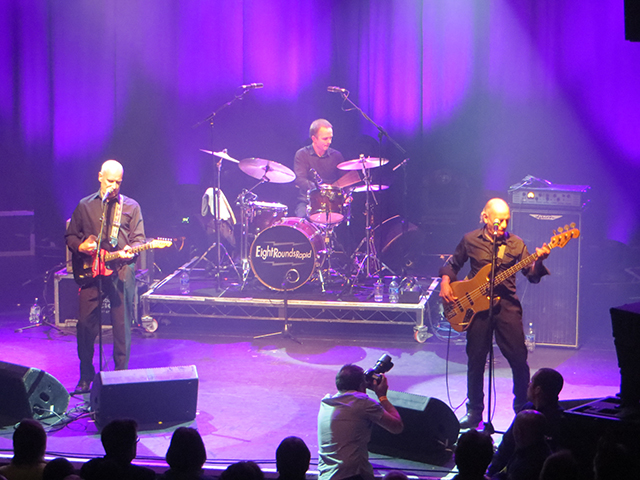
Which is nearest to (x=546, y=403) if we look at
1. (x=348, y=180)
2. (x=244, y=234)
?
(x=348, y=180)

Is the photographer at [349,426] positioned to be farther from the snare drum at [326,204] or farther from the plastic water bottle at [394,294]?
the snare drum at [326,204]

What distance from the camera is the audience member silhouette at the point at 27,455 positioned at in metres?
3.89

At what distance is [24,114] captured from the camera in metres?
12.4

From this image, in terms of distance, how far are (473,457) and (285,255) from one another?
6.06 metres

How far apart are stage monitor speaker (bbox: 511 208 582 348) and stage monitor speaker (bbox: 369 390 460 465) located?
368 cm

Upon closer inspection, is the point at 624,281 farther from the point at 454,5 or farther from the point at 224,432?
the point at 224,432

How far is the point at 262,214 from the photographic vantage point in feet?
34.0

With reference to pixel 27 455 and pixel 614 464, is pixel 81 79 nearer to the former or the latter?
pixel 27 455

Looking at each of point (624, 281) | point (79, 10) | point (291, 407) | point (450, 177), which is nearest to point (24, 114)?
point (79, 10)

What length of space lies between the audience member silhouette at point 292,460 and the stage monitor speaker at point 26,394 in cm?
330

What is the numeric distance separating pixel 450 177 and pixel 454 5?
255 cm

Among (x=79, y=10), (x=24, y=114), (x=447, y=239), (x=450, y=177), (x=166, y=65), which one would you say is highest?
(x=79, y=10)

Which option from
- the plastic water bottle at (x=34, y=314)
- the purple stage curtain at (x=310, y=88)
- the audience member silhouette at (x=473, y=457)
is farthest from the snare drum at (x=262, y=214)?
the audience member silhouette at (x=473, y=457)

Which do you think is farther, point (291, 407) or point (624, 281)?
point (624, 281)
